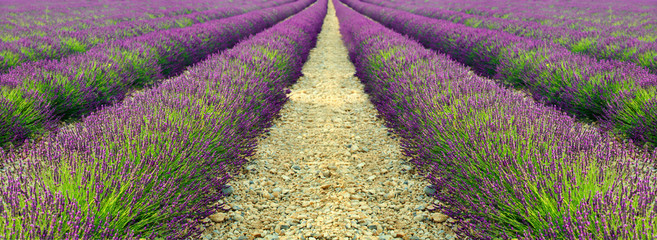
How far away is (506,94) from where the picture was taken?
3.44 meters

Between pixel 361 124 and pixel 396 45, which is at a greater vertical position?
pixel 396 45

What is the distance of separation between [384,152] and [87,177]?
2515 mm

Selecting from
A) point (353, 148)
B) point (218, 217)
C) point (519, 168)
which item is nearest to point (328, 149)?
point (353, 148)

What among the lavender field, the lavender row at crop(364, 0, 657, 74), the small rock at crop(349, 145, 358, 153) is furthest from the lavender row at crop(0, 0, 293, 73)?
the lavender row at crop(364, 0, 657, 74)

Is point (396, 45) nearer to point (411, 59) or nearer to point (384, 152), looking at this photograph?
point (411, 59)

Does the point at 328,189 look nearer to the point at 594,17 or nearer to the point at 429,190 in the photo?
the point at 429,190

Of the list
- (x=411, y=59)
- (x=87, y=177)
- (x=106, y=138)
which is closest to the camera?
(x=87, y=177)

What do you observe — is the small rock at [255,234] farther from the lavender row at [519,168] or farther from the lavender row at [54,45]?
the lavender row at [54,45]

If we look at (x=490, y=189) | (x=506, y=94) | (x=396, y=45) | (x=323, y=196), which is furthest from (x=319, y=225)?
(x=396, y=45)

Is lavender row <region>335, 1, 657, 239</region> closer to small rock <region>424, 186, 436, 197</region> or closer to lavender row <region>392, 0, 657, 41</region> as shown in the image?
small rock <region>424, 186, 436, 197</region>

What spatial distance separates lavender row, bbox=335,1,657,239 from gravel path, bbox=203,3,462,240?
24 centimetres

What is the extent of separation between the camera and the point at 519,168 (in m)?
2.03

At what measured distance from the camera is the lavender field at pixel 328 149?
5.75ft

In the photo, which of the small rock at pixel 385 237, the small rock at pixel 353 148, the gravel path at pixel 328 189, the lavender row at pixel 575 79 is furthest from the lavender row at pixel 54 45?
the lavender row at pixel 575 79
